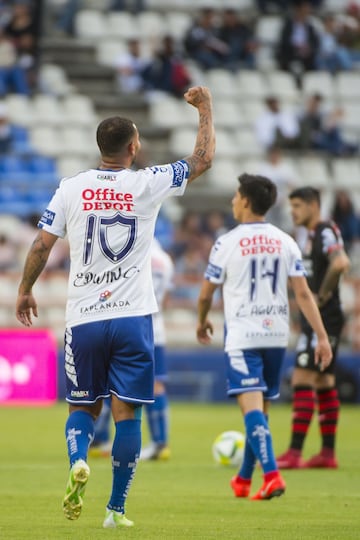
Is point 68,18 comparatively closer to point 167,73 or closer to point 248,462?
point 167,73

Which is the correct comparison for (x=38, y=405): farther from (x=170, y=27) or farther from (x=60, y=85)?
(x=170, y=27)

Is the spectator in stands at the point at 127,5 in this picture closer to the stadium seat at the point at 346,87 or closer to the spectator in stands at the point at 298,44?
the spectator in stands at the point at 298,44

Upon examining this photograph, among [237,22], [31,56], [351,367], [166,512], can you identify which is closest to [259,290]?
[166,512]

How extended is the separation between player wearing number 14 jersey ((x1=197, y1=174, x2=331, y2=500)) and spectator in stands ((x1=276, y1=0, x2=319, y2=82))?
61.4 feet

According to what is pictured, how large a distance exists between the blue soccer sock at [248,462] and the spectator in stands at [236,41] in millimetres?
18872

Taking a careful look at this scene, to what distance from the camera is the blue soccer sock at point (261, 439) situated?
8.65 m

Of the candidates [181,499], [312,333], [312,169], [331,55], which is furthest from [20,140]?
[181,499]

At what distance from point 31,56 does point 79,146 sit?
2244mm

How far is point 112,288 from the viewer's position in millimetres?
7352

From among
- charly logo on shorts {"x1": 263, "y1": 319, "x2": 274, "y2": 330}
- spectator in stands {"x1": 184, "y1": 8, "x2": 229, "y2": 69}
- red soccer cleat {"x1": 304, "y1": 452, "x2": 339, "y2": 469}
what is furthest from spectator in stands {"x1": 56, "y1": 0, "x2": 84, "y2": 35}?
charly logo on shorts {"x1": 263, "y1": 319, "x2": 274, "y2": 330}

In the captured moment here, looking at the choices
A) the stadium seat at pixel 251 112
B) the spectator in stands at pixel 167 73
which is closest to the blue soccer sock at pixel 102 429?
the spectator in stands at pixel 167 73

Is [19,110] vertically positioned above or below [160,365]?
above

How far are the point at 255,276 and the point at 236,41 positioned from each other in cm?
1878

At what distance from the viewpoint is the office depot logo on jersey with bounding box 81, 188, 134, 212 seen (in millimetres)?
7383
